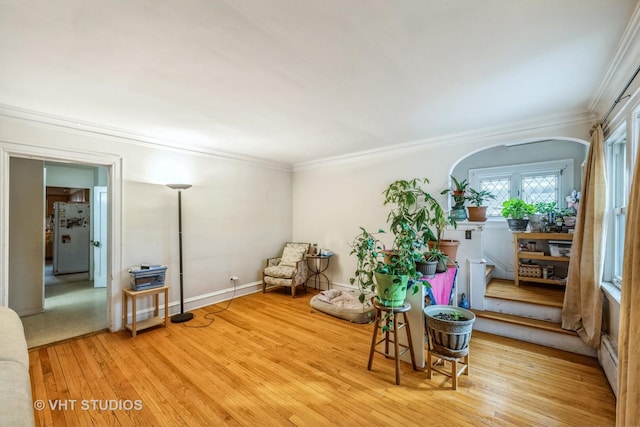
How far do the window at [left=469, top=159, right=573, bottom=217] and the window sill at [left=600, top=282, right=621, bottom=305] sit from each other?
1.80 metres

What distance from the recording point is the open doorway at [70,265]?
10.5 feet

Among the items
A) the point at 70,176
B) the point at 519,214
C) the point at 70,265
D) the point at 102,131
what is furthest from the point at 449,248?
the point at 70,265

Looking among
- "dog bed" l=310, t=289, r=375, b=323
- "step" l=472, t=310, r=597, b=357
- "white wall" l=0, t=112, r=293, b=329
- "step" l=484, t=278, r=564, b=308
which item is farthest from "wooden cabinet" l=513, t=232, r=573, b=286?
"white wall" l=0, t=112, r=293, b=329

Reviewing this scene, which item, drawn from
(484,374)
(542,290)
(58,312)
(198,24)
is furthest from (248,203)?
(542,290)

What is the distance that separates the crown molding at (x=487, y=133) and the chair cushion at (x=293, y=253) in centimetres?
173

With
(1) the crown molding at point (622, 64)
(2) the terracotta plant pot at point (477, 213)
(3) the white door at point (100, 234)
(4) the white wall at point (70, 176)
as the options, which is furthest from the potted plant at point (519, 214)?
(4) the white wall at point (70, 176)

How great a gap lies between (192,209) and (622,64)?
4568 mm

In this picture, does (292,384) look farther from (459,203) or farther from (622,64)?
(622,64)

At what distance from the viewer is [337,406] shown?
74.3 inches

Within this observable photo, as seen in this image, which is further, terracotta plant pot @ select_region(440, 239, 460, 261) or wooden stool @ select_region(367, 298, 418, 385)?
terracotta plant pot @ select_region(440, 239, 460, 261)

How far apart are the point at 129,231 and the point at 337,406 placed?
121 inches

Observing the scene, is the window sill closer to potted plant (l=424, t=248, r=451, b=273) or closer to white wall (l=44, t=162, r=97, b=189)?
potted plant (l=424, t=248, r=451, b=273)

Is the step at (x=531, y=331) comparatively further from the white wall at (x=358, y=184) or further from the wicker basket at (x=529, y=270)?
the wicker basket at (x=529, y=270)

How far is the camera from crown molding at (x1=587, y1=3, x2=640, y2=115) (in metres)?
1.45
